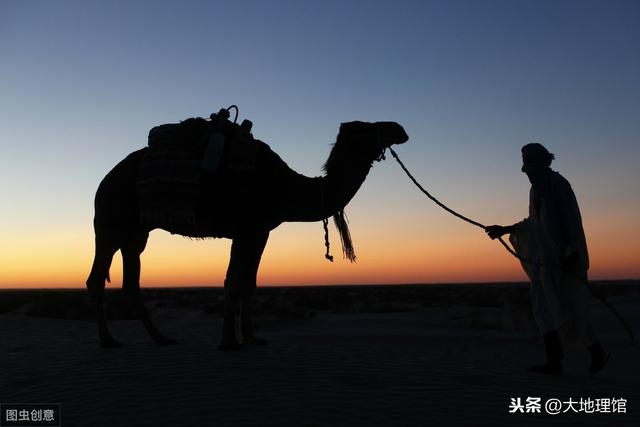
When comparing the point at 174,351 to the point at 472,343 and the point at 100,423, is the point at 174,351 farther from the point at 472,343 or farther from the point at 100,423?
the point at 472,343

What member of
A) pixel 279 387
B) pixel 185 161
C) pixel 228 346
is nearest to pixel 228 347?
pixel 228 346

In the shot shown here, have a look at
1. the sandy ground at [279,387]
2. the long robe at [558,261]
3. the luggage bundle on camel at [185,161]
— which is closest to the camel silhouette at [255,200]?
the luggage bundle on camel at [185,161]

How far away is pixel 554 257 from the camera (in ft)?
18.2

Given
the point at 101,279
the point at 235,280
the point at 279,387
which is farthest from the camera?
the point at 101,279

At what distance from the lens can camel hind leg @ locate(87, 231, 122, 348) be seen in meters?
7.51

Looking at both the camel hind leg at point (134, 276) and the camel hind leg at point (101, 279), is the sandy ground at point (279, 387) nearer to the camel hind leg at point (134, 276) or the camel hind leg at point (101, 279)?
the camel hind leg at point (101, 279)

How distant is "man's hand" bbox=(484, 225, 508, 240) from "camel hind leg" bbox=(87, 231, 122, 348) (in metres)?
5.09

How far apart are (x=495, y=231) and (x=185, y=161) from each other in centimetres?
393

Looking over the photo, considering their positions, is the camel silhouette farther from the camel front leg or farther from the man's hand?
the man's hand

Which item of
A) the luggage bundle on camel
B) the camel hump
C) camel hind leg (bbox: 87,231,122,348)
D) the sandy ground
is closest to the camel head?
the luggage bundle on camel

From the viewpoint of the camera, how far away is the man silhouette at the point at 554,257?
17.7ft

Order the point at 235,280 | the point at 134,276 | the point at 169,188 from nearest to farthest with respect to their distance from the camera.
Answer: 1. the point at 235,280
2. the point at 169,188
3. the point at 134,276

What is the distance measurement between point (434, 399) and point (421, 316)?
14.8 m

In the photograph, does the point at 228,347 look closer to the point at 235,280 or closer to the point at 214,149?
the point at 235,280
